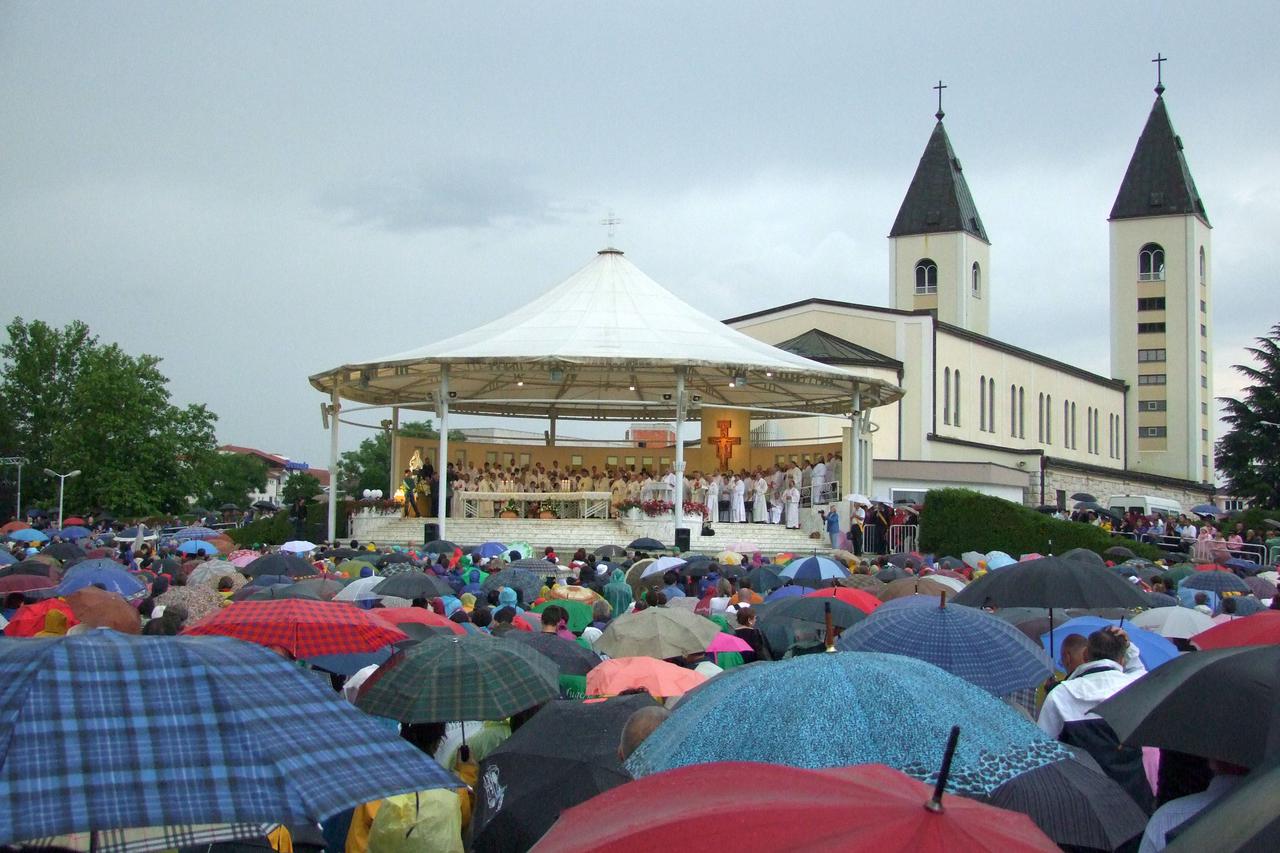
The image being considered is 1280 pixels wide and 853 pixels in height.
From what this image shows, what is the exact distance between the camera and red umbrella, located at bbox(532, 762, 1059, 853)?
115 inches

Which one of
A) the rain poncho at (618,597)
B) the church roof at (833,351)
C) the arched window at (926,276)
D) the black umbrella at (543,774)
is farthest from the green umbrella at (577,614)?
the arched window at (926,276)

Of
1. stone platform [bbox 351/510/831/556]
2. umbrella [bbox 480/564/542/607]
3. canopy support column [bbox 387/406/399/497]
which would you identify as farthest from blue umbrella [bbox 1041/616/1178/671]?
canopy support column [bbox 387/406/399/497]

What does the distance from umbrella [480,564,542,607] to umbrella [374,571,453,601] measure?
2.92 ft

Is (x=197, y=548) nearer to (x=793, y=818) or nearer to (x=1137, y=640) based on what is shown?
(x=1137, y=640)

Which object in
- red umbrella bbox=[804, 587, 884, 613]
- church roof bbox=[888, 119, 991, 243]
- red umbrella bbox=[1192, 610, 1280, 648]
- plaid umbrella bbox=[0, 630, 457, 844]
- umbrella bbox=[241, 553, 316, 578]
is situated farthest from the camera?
church roof bbox=[888, 119, 991, 243]

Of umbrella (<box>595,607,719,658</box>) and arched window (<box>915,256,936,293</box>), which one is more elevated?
arched window (<box>915,256,936,293</box>)

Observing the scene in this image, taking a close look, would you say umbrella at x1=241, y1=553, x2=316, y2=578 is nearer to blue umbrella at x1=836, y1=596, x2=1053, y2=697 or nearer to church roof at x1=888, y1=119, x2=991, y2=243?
blue umbrella at x1=836, y1=596, x2=1053, y2=697

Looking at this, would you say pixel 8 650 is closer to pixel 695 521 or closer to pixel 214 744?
pixel 214 744

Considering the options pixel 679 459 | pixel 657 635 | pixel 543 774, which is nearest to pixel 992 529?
pixel 679 459

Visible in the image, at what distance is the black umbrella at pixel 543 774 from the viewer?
549cm

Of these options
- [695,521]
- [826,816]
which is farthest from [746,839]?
[695,521]

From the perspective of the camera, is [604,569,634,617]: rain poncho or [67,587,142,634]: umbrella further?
[604,569,634,617]: rain poncho

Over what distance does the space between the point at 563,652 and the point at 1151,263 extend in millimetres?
66749

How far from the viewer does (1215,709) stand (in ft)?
15.4
